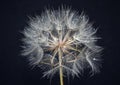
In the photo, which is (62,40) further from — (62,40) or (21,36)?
(21,36)

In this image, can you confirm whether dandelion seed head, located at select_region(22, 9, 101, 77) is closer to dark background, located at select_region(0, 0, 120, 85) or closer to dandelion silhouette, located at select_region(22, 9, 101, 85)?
dandelion silhouette, located at select_region(22, 9, 101, 85)

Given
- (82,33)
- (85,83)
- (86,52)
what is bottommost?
(85,83)

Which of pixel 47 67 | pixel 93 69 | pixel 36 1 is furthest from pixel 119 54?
pixel 36 1

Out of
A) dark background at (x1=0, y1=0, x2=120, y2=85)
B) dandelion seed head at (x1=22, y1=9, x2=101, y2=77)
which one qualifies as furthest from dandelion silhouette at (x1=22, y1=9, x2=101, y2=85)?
dark background at (x1=0, y1=0, x2=120, y2=85)

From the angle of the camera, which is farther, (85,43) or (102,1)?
(102,1)

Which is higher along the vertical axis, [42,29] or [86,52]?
[42,29]

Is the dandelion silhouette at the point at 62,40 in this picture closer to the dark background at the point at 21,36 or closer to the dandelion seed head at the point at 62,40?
the dandelion seed head at the point at 62,40

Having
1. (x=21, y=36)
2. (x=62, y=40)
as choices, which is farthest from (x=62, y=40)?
(x=21, y=36)

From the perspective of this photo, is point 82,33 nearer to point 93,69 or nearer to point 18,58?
point 93,69
